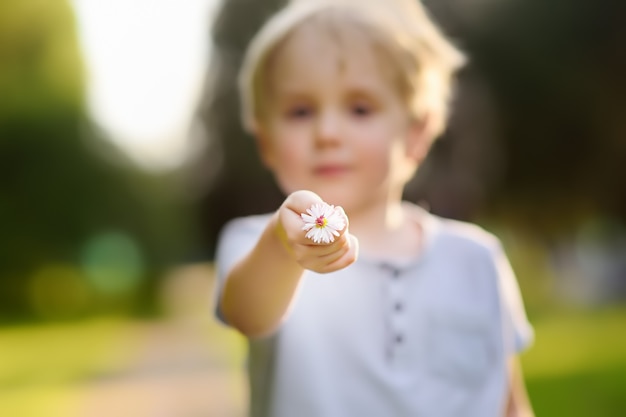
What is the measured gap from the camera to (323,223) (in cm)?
90

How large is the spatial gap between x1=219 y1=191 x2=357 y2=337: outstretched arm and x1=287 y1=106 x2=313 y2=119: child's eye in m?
0.22

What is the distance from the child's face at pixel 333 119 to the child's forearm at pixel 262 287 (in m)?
0.16

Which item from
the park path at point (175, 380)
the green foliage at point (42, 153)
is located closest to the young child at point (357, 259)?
the park path at point (175, 380)

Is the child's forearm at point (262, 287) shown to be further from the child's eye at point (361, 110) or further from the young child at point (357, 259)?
the child's eye at point (361, 110)

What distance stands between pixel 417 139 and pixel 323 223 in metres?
0.45

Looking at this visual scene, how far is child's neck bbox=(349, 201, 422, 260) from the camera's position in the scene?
1257 millimetres

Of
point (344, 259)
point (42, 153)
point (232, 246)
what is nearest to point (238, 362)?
point (232, 246)

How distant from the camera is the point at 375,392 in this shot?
120 cm

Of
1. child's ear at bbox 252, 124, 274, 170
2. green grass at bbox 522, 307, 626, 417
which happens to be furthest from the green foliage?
child's ear at bbox 252, 124, 274, 170

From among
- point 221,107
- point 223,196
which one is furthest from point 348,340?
point 223,196

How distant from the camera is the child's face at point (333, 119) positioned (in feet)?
3.94

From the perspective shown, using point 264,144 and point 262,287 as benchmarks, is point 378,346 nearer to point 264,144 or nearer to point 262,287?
point 262,287

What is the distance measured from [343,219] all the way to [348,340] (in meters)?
0.36

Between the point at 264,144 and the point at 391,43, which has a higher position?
the point at 391,43
